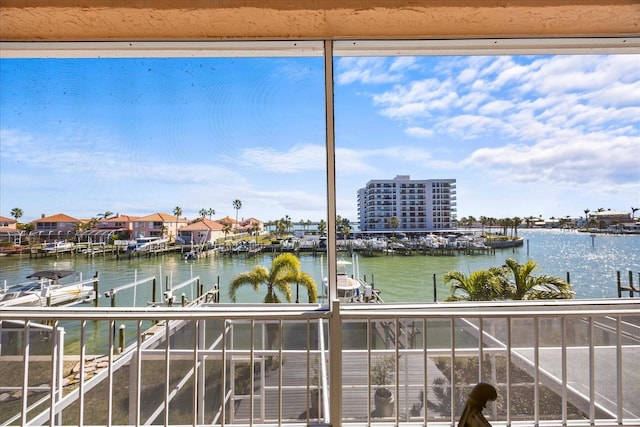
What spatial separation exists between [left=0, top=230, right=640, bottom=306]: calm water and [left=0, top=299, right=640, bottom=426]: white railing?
5.5 inches

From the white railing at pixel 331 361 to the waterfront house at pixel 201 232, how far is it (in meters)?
0.44

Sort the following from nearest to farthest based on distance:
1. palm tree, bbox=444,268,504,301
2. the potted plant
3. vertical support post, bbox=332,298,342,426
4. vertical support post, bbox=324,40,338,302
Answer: vertical support post, bbox=332,298,342,426
vertical support post, bbox=324,40,338,302
palm tree, bbox=444,268,504,301
the potted plant

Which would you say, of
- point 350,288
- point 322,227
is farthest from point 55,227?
point 350,288

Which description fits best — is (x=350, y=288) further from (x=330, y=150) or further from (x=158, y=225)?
(x=158, y=225)

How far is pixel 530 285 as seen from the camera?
6.50ft

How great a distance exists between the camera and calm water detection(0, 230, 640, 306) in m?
1.95

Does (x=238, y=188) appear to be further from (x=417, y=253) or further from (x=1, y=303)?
(x=1, y=303)

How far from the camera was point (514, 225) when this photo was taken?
79.4 inches

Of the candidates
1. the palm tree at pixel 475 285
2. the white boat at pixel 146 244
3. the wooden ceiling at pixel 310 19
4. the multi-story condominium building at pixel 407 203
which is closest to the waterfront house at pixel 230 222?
the white boat at pixel 146 244

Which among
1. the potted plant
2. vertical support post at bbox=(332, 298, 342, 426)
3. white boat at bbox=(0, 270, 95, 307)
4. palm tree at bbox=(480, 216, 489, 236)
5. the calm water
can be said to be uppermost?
palm tree at bbox=(480, 216, 489, 236)

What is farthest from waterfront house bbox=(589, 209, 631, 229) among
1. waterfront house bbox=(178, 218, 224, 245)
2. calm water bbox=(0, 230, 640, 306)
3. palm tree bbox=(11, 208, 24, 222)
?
palm tree bbox=(11, 208, 24, 222)

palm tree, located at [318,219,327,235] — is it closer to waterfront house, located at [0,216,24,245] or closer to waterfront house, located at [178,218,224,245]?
waterfront house, located at [178,218,224,245]

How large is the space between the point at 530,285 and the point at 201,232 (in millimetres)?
2171

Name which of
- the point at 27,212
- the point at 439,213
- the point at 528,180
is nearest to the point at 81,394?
the point at 27,212
